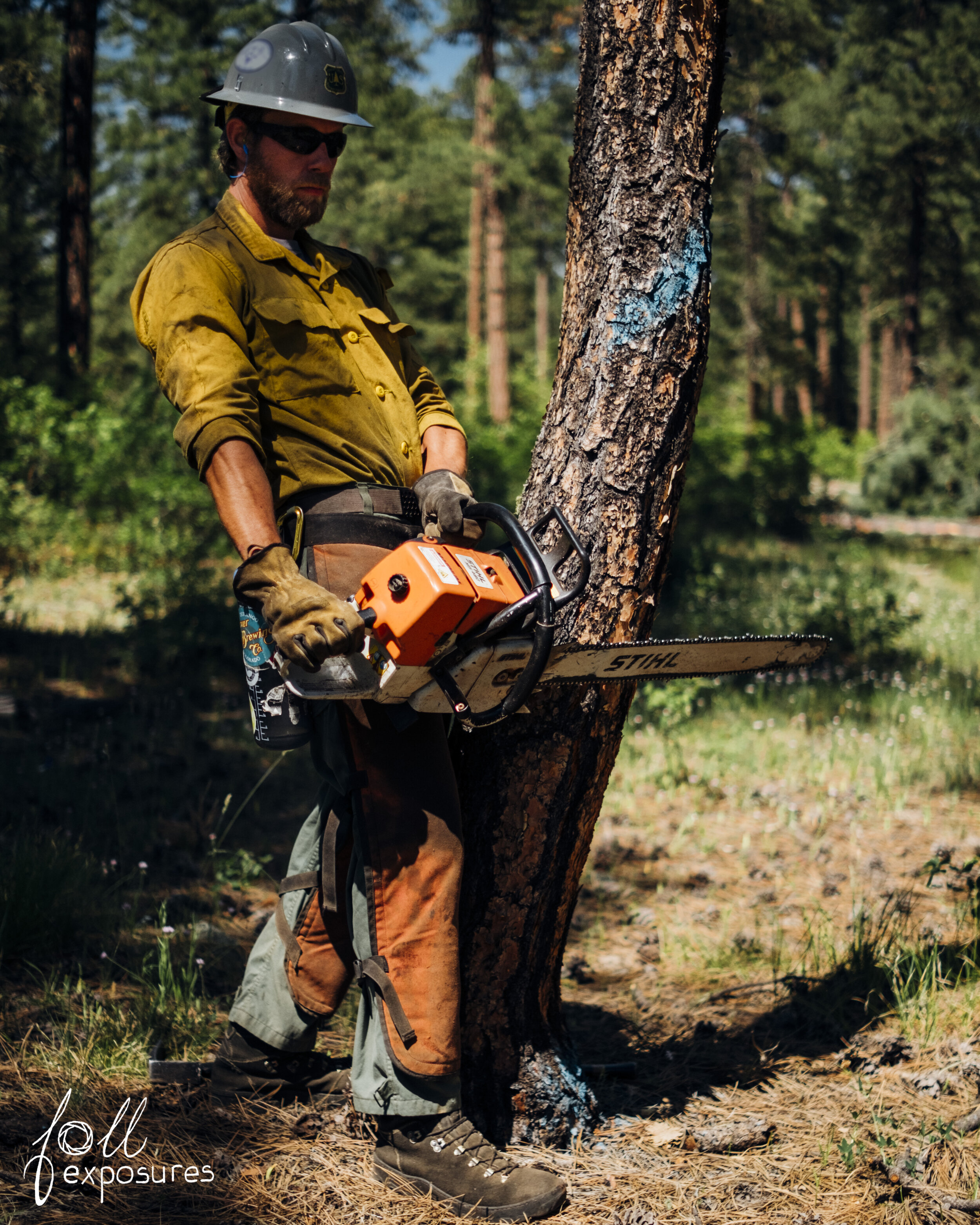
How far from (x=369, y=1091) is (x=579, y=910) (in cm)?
180

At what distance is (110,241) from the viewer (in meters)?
30.6

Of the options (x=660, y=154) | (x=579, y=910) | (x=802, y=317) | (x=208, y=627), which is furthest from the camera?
(x=802, y=317)

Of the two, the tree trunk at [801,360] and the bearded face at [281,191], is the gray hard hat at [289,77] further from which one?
the tree trunk at [801,360]

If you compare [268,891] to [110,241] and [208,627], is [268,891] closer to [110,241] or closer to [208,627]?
[208,627]

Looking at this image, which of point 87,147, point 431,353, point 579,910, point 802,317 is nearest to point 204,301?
point 579,910

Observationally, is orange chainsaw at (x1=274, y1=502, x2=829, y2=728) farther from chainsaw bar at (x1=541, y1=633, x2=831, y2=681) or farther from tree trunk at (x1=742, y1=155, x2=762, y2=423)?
tree trunk at (x1=742, y1=155, x2=762, y2=423)

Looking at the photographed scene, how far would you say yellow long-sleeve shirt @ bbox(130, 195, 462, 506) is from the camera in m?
1.97

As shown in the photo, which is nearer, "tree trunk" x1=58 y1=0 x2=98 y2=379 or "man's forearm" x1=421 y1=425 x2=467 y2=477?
"man's forearm" x1=421 y1=425 x2=467 y2=477

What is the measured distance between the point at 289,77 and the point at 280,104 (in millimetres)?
69

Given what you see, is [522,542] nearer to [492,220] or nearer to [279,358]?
[279,358]

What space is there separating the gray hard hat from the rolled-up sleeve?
358mm

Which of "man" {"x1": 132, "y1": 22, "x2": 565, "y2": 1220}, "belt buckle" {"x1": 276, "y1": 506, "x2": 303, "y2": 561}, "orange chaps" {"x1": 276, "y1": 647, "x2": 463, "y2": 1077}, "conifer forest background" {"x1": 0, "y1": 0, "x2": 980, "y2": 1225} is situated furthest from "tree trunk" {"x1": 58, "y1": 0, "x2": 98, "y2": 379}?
"orange chaps" {"x1": 276, "y1": 647, "x2": 463, "y2": 1077}

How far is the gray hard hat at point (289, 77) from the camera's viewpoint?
2.12 m

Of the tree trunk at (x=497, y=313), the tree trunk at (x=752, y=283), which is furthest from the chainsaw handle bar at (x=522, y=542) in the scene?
the tree trunk at (x=752, y=283)
